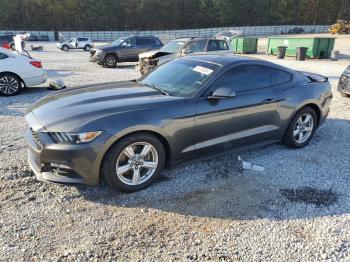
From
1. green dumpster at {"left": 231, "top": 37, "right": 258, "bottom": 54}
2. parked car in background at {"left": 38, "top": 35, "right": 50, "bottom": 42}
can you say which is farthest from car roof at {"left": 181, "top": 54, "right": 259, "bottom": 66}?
parked car in background at {"left": 38, "top": 35, "right": 50, "bottom": 42}

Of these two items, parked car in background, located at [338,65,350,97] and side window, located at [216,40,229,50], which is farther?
side window, located at [216,40,229,50]

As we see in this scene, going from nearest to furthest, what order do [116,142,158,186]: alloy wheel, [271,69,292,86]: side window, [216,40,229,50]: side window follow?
[116,142,158,186]: alloy wheel → [271,69,292,86]: side window → [216,40,229,50]: side window

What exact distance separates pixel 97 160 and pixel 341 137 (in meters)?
4.51

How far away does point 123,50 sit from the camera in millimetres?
16781

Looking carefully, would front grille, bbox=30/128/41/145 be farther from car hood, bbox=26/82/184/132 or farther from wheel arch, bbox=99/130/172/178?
wheel arch, bbox=99/130/172/178

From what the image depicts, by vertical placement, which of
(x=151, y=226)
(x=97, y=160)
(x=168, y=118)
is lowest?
(x=151, y=226)

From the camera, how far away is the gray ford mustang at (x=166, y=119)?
11.3 ft

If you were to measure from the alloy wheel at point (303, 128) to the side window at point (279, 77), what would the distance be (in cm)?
66

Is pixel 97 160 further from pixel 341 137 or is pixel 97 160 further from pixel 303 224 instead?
pixel 341 137

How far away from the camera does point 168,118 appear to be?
3.79m

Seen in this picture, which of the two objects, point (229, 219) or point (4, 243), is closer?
point (4, 243)

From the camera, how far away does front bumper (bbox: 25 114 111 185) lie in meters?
3.37

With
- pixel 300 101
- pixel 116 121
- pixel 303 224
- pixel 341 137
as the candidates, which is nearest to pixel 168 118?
pixel 116 121

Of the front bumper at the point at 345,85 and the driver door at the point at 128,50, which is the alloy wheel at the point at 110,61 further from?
the front bumper at the point at 345,85
